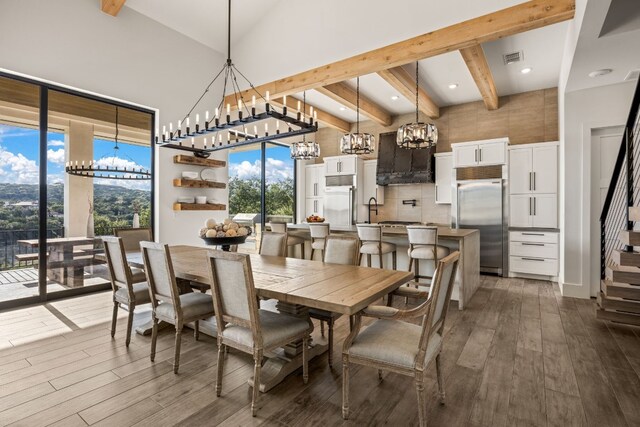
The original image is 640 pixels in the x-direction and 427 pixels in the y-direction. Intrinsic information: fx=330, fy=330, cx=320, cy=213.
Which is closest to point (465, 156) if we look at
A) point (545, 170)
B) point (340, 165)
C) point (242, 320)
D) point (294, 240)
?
point (545, 170)

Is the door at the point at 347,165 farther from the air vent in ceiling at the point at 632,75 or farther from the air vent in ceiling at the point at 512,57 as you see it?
the air vent in ceiling at the point at 632,75

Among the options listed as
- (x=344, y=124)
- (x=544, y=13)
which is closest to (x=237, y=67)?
(x=344, y=124)

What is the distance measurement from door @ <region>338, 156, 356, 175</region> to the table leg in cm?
514

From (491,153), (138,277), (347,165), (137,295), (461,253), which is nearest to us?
(137,295)

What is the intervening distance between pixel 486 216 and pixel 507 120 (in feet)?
6.35

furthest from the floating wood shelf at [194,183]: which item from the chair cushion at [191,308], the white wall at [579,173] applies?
the white wall at [579,173]

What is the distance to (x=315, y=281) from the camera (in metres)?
2.24

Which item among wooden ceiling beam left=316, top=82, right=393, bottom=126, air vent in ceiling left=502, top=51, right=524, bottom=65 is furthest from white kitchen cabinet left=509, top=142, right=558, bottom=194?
wooden ceiling beam left=316, top=82, right=393, bottom=126

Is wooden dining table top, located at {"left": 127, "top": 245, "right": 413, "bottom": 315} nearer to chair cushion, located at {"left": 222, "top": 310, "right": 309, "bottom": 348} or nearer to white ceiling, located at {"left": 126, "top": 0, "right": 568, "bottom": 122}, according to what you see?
chair cushion, located at {"left": 222, "top": 310, "right": 309, "bottom": 348}

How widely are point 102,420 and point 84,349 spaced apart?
118 centimetres

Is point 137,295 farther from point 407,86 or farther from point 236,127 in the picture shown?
point 407,86

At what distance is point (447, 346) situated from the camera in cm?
283

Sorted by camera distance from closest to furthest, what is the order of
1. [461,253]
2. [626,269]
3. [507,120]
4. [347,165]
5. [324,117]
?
[626,269] → [461,253] → [507,120] → [324,117] → [347,165]

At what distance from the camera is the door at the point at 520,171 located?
5516 millimetres
